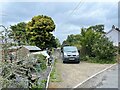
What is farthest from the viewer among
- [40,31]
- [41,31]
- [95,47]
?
[40,31]

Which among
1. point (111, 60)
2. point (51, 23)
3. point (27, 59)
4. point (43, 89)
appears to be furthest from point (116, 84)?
point (51, 23)

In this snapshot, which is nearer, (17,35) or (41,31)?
(17,35)

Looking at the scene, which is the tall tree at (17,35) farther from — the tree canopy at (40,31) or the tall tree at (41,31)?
the tall tree at (41,31)

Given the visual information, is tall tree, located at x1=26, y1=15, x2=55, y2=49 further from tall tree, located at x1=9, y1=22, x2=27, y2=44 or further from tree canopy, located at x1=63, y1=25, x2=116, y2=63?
tall tree, located at x1=9, y1=22, x2=27, y2=44

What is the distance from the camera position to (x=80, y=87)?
10.6 metres

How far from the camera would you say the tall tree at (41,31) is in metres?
31.5

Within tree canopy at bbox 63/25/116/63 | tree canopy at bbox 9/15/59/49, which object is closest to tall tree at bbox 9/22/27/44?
tree canopy at bbox 63/25/116/63

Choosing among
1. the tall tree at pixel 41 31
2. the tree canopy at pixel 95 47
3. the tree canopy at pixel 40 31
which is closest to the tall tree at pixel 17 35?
the tree canopy at pixel 95 47

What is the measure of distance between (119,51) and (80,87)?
16926 millimetres

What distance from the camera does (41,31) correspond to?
3178 cm

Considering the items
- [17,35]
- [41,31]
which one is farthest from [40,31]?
[17,35]

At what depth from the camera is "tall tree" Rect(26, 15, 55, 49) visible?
103 ft

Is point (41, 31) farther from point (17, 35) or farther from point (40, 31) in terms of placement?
point (17, 35)

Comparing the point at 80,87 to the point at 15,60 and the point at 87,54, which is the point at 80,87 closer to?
the point at 15,60
